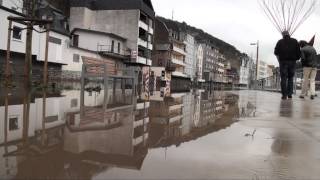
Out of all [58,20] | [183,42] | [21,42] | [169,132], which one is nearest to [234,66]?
[183,42]

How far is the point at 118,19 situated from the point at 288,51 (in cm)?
4623

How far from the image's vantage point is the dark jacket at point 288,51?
14.3 m

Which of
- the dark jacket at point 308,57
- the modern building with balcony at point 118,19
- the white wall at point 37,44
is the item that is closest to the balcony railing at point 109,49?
the modern building with balcony at point 118,19

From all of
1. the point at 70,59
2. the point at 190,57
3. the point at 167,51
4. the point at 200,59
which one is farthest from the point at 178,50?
the point at 70,59

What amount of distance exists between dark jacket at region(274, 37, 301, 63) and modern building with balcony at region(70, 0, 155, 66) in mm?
42112

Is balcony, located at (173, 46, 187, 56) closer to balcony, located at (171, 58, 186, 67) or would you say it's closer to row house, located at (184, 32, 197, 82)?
balcony, located at (171, 58, 186, 67)

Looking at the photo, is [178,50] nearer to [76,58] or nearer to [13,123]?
[76,58]

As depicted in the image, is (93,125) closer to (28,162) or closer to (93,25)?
(28,162)

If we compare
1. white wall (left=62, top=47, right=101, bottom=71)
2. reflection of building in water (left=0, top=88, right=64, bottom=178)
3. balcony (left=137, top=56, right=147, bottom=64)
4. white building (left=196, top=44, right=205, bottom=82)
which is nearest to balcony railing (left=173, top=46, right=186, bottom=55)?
white building (left=196, top=44, right=205, bottom=82)

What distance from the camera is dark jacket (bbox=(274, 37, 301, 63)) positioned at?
14297 millimetres

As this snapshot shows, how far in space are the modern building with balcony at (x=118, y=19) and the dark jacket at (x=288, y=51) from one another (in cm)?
4211

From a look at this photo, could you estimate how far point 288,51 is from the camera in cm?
1429

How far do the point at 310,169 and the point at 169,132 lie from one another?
2582mm

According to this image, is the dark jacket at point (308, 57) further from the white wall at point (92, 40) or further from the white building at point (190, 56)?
the white building at point (190, 56)
